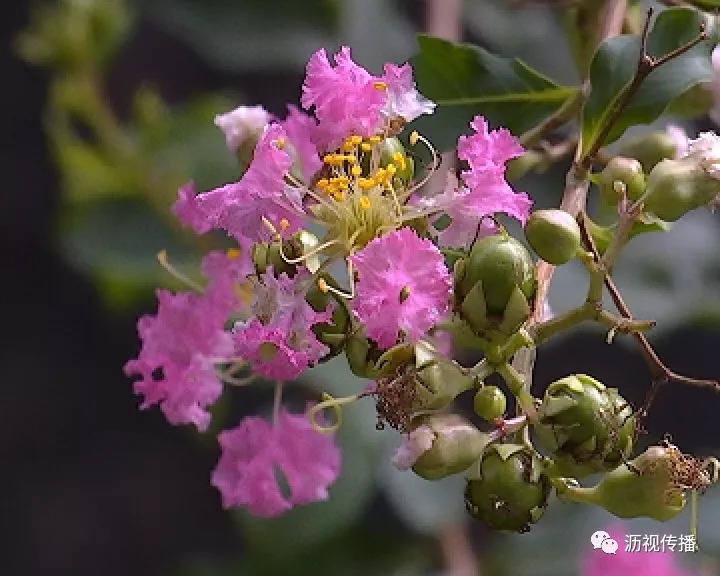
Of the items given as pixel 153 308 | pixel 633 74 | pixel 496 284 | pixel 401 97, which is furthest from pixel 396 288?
pixel 153 308

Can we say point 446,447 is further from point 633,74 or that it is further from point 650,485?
point 633,74

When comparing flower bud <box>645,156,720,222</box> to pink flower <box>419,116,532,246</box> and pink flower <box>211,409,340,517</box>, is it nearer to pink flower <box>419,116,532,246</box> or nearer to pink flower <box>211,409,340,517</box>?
pink flower <box>419,116,532,246</box>

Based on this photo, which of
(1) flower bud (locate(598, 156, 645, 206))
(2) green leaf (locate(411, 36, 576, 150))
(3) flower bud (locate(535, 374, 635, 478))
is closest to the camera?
(3) flower bud (locate(535, 374, 635, 478))

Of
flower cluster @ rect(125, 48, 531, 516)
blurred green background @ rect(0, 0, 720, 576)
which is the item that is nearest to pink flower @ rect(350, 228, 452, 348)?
flower cluster @ rect(125, 48, 531, 516)

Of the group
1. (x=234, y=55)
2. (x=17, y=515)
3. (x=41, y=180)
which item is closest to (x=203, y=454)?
(x=17, y=515)

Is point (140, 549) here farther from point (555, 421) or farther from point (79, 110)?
point (555, 421)

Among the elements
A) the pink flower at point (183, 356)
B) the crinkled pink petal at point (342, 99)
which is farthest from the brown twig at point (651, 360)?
the pink flower at point (183, 356)
